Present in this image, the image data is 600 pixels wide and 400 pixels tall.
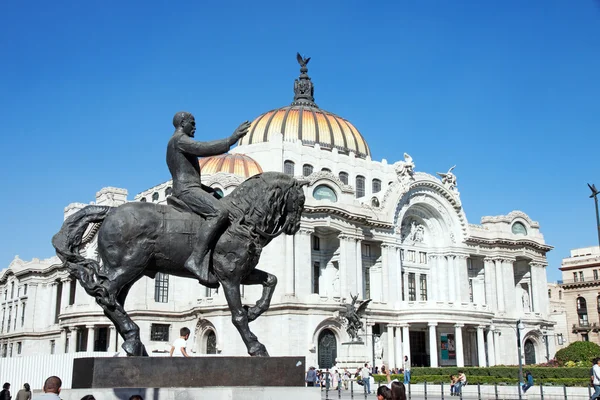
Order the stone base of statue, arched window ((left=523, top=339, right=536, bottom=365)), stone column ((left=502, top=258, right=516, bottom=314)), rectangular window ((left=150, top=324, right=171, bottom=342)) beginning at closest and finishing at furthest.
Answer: the stone base of statue
rectangular window ((left=150, top=324, right=171, bottom=342))
stone column ((left=502, top=258, right=516, bottom=314))
arched window ((left=523, top=339, right=536, bottom=365))

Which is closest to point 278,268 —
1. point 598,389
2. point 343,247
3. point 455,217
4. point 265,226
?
point 343,247

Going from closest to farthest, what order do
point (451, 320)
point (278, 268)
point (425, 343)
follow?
point (278, 268) → point (451, 320) → point (425, 343)

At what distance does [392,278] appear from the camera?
55312mm

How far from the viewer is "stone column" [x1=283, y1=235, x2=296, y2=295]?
48.3 m

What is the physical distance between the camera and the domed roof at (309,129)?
64.8 metres

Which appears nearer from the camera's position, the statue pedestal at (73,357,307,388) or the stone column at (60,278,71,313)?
the statue pedestal at (73,357,307,388)

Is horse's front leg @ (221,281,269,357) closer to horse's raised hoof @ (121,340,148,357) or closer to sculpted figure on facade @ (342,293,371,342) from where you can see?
horse's raised hoof @ (121,340,148,357)

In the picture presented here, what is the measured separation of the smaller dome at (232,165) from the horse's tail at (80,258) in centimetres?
4315

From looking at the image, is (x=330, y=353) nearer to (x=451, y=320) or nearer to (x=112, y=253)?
(x=451, y=320)

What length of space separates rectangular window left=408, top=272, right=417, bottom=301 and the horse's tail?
49.5 meters

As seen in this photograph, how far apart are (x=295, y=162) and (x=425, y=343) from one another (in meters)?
19.3

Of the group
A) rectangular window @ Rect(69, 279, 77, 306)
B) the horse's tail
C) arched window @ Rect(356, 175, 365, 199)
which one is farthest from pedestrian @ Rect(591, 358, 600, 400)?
rectangular window @ Rect(69, 279, 77, 306)

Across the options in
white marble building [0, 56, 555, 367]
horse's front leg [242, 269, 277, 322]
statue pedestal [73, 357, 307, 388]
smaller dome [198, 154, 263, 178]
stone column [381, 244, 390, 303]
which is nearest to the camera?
statue pedestal [73, 357, 307, 388]

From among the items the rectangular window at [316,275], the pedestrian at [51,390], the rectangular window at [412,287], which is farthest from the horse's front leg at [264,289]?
Answer: the rectangular window at [412,287]
